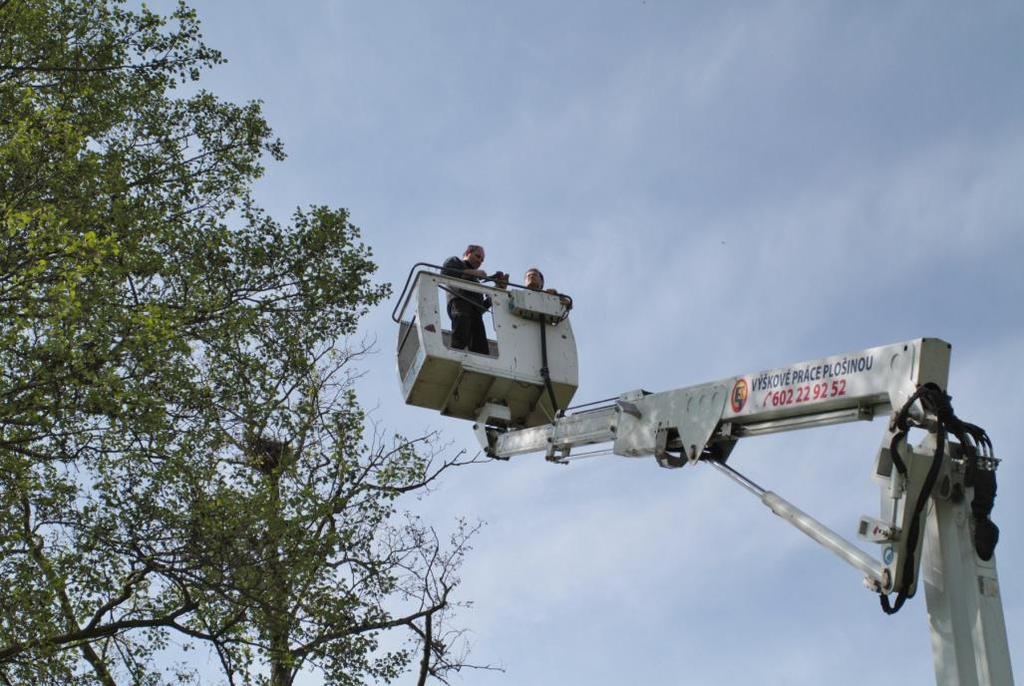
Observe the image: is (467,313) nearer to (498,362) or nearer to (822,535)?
(498,362)

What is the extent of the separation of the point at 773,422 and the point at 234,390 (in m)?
7.68

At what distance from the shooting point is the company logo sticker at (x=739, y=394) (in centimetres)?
838

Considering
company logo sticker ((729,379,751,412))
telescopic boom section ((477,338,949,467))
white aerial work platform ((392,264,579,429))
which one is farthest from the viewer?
white aerial work platform ((392,264,579,429))

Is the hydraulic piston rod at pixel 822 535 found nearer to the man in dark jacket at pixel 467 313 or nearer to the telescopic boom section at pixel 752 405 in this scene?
the telescopic boom section at pixel 752 405

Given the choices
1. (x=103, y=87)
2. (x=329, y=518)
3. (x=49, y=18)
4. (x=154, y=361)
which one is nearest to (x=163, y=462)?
(x=154, y=361)

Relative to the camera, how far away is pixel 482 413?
38.3 ft

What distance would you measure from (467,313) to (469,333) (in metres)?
0.18

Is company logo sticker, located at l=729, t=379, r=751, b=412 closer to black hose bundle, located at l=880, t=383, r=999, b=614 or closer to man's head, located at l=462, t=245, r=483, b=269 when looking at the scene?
black hose bundle, located at l=880, t=383, r=999, b=614

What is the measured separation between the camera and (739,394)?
8445 mm

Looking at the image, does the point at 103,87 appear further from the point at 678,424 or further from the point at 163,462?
the point at 678,424

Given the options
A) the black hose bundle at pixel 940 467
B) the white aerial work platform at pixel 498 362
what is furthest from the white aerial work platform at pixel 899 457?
the white aerial work platform at pixel 498 362

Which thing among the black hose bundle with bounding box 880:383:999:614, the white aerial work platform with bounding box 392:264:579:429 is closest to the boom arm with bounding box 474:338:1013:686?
the black hose bundle with bounding box 880:383:999:614

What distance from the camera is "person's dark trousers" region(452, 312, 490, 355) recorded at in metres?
11.6

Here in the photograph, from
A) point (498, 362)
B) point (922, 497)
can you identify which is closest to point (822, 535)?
point (922, 497)
